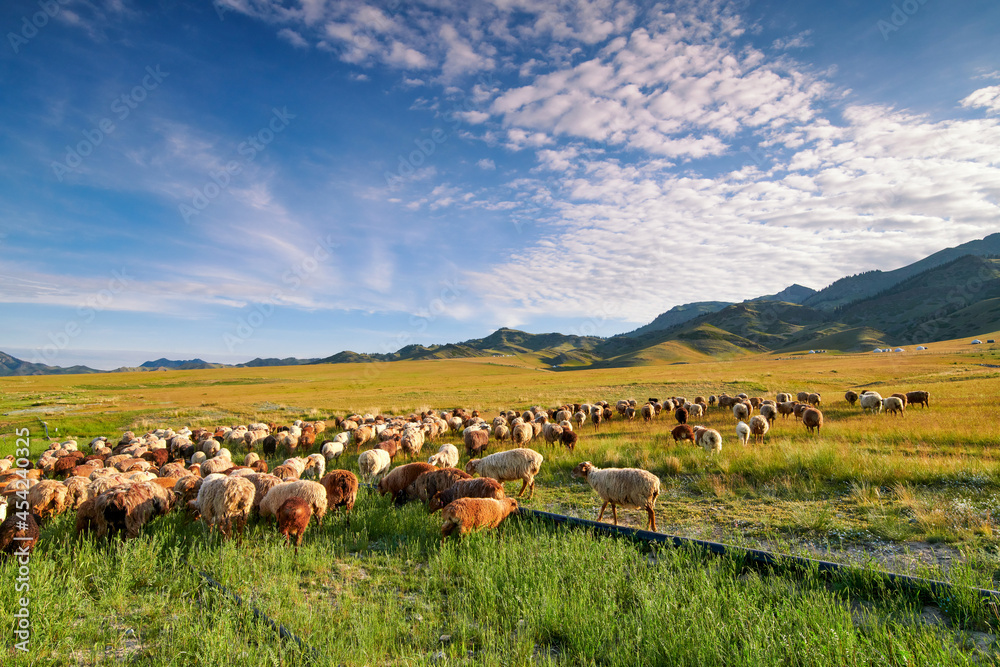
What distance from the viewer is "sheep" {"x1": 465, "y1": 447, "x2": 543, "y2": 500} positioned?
10977 mm

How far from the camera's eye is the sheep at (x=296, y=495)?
820cm

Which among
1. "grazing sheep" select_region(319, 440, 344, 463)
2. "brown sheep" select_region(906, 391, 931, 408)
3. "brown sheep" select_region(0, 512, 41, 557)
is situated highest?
"brown sheep" select_region(0, 512, 41, 557)

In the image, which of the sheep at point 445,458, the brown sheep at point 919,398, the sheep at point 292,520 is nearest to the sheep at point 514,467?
the sheep at point 445,458

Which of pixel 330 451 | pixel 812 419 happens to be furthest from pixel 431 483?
pixel 812 419

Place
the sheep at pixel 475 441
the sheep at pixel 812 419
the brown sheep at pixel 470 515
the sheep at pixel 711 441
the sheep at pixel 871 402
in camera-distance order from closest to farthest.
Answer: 1. the brown sheep at pixel 470 515
2. the sheep at pixel 711 441
3. the sheep at pixel 475 441
4. the sheep at pixel 812 419
5. the sheep at pixel 871 402

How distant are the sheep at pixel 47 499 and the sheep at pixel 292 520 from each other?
18.4 feet

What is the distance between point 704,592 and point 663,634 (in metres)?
0.81

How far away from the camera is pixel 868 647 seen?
149 inches

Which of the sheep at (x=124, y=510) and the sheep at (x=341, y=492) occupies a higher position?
the sheep at (x=124, y=510)

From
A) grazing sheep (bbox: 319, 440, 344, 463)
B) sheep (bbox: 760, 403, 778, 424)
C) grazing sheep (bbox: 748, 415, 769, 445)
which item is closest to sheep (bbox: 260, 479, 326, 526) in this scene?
grazing sheep (bbox: 319, 440, 344, 463)

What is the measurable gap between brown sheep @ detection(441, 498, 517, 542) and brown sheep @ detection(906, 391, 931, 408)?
91.9 feet

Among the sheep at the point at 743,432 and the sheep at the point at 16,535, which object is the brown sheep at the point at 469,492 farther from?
the sheep at the point at 743,432

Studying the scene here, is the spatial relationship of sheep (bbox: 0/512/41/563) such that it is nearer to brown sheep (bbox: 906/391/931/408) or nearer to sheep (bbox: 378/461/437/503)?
sheep (bbox: 378/461/437/503)

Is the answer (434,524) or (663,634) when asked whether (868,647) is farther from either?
(434,524)
